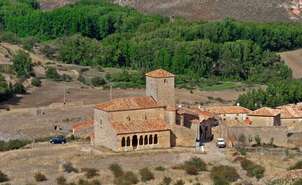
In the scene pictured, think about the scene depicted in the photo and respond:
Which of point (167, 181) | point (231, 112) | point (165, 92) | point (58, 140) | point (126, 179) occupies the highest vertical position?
point (165, 92)

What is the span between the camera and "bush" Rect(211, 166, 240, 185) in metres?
46.8

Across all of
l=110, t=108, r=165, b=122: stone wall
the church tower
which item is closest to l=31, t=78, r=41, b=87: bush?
the church tower

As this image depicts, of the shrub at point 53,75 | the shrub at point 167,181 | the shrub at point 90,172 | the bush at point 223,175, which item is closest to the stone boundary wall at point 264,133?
the bush at point 223,175

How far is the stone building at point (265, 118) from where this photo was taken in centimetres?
5556

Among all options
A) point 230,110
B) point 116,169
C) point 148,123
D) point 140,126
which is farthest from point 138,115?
point 230,110

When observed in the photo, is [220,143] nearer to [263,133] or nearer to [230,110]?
[263,133]

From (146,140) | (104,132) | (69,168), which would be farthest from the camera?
(104,132)

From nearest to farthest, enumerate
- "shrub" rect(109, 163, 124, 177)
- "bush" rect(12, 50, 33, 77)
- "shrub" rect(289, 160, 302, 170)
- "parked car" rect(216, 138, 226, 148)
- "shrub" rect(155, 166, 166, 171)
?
"shrub" rect(109, 163, 124, 177) → "shrub" rect(155, 166, 166, 171) → "shrub" rect(289, 160, 302, 170) → "parked car" rect(216, 138, 226, 148) → "bush" rect(12, 50, 33, 77)

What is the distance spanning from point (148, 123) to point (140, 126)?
0.60 m

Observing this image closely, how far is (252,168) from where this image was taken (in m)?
48.5

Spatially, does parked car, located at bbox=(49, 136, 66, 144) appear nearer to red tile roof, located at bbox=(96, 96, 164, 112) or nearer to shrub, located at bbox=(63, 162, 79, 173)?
red tile roof, located at bbox=(96, 96, 164, 112)

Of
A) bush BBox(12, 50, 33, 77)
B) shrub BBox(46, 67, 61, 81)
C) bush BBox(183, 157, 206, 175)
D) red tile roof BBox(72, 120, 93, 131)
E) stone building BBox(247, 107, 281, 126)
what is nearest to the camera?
bush BBox(183, 157, 206, 175)

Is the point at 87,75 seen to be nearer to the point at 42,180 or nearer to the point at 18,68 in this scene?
the point at 18,68

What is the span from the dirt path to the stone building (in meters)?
30.4
